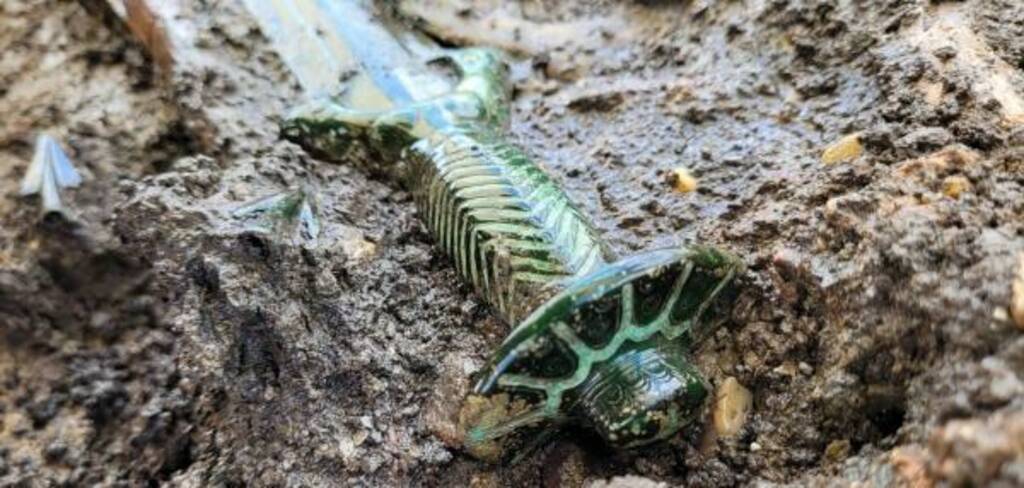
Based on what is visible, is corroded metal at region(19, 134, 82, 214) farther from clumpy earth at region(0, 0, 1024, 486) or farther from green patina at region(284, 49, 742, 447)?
green patina at region(284, 49, 742, 447)

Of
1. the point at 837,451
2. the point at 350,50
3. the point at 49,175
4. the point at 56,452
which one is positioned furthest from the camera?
the point at 350,50

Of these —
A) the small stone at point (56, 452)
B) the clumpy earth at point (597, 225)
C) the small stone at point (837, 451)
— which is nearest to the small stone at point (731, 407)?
the clumpy earth at point (597, 225)

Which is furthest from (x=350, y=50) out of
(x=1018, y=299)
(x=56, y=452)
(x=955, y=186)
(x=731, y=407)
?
→ (x=1018, y=299)

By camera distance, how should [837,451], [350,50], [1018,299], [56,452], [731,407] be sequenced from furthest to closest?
[350,50] → [56,452] → [731,407] → [837,451] → [1018,299]

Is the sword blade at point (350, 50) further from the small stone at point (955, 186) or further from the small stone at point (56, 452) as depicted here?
the small stone at point (955, 186)

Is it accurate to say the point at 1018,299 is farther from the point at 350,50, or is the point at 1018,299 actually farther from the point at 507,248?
the point at 350,50

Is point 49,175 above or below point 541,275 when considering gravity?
above

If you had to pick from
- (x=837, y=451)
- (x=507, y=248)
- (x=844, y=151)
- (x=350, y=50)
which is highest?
(x=350, y=50)
